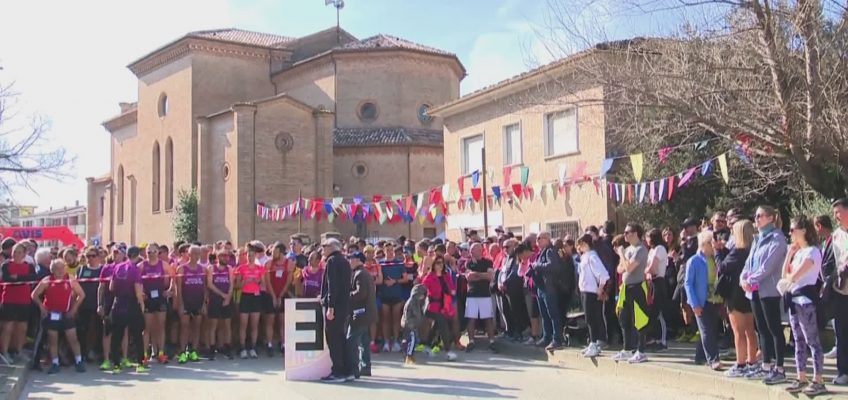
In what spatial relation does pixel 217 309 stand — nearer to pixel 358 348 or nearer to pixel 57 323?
pixel 57 323

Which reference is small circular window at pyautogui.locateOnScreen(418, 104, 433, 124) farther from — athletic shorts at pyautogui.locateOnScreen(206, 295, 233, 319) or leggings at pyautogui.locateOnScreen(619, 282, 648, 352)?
leggings at pyautogui.locateOnScreen(619, 282, 648, 352)

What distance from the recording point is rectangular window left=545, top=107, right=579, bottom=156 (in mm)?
22375

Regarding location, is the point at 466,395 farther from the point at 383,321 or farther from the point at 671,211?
the point at 671,211

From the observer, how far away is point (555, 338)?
41.6 ft

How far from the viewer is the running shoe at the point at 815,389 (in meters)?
8.06

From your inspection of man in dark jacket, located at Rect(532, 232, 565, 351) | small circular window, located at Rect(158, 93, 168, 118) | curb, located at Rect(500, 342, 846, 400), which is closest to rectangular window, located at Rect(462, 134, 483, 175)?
man in dark jacket, located at Rect(532, 232, 565, 351)

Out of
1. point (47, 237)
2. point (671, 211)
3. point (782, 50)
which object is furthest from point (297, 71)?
point (782, 50)

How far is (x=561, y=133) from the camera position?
75.7 feet

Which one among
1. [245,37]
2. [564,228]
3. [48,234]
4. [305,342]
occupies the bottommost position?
[305,342]

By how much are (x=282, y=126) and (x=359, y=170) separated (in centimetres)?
462

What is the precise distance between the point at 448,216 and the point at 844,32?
59.5ft

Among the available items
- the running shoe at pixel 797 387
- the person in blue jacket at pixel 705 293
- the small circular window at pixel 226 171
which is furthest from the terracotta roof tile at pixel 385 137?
the running shoe at pixel 797 387

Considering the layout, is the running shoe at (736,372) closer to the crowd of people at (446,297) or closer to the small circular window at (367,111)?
the crowd of people at (446,297)

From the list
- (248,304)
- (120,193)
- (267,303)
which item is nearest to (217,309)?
(248,304)
